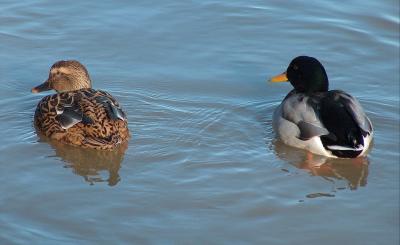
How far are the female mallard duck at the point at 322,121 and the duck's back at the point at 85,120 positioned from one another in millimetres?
1693

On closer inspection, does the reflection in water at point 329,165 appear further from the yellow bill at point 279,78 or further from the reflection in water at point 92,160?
the reflection in water at point 92,160

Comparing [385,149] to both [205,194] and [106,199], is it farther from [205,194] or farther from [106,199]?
[106,199]

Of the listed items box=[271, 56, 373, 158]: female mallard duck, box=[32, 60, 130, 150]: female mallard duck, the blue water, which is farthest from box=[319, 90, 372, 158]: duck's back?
box=[32, 60, 130, 150]: female mallard duck

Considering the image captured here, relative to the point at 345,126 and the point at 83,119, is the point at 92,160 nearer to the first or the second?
the point at 83,119

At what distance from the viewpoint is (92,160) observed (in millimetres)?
9055

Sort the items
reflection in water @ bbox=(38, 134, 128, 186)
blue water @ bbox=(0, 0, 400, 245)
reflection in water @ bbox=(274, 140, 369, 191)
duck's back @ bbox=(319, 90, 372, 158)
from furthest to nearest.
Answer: duck's back @ bbox=(319, 90, 372, 158) → reflection in water @ bbox=(274, 140, 369, 191) → reflection in water @ bbox=(38, 134, 128, 186) → blue water @ bbox=(0, 0, 400, 245)

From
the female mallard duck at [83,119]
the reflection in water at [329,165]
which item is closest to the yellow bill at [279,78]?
the reflection in water at [329,165]

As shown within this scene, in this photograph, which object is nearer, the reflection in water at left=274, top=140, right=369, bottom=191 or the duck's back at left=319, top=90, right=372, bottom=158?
the reflection in water at left=274, top=140, right=369, bottom=191

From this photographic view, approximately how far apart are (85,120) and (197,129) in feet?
3.71

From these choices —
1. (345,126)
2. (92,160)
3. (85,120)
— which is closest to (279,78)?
(345,126)

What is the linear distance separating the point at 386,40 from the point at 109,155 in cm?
435

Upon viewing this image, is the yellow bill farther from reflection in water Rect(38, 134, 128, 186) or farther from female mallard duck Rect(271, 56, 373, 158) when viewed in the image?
reflection in water Rect(38, 134, 128, 186)

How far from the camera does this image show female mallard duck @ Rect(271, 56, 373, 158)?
30.1 feet

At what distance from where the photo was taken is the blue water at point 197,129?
769 centimetres
